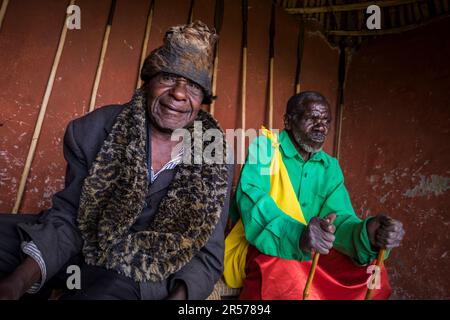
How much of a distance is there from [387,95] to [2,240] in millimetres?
2182

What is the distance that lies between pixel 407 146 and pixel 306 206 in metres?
0.94

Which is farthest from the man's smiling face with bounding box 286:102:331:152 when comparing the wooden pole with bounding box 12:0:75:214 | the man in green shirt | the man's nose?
the wooden pole with bounding box 12:0:75:214

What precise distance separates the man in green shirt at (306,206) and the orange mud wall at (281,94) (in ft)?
2.26

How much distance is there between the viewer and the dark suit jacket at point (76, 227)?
994mm

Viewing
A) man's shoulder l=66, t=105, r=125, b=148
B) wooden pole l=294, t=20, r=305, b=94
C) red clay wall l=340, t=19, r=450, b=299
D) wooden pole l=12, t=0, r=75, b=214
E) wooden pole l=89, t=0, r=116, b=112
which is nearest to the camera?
man's shoulder l=66, t=105, r=125, b=148

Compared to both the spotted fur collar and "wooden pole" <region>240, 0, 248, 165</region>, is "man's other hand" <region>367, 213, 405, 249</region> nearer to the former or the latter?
the spotted fur collar

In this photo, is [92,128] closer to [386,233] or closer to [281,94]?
[386,233]

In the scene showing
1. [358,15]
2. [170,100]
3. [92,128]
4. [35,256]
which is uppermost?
[358,15]

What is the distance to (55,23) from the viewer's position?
2064 mm

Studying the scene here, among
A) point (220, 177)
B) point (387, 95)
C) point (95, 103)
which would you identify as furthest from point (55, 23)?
point (387, 95)

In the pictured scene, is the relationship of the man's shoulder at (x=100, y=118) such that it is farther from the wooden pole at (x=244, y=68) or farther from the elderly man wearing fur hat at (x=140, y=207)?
the wooden pole at (x=244, y=68)

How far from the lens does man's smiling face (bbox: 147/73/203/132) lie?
116cm

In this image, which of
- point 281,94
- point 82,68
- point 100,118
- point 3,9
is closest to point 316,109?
point 100,118

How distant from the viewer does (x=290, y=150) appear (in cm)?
167
